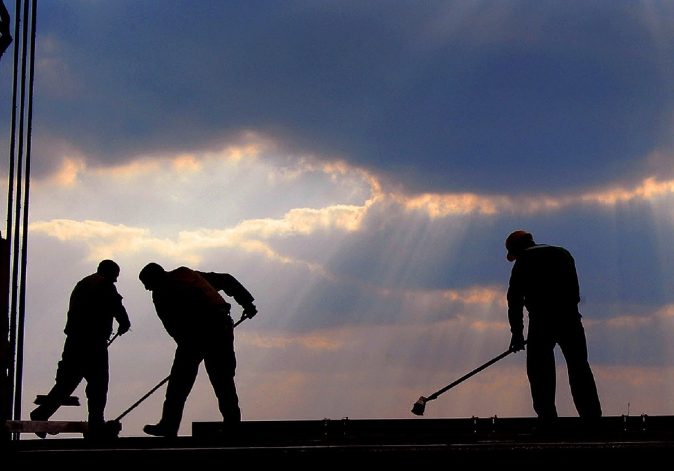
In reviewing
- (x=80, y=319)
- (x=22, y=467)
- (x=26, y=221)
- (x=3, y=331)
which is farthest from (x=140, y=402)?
(x=22, y=467)

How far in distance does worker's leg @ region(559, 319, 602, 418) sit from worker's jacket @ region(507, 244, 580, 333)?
186 mm

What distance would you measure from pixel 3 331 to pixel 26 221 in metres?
4.66

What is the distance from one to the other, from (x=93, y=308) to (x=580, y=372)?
5.61 meters

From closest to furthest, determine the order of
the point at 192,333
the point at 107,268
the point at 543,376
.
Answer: the point at 192,333, the point at 543,376, the point at 107,268

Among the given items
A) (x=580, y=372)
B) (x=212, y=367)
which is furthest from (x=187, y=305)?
(x=580, y=372)

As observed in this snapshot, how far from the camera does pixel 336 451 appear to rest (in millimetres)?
4520

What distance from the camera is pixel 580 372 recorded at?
10164 millimetres

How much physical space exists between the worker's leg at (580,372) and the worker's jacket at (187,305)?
3340 millimetres

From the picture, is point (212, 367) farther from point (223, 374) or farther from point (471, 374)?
point (471, 374)

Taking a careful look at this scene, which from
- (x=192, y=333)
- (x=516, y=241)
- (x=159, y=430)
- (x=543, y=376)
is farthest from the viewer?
(x=516, y=241)

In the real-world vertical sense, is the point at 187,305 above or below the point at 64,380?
above

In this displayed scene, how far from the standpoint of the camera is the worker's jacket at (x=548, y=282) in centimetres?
1032

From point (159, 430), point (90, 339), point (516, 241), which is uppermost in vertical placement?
point (516, 241)

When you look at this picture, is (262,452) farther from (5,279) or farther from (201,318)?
(201,318)
